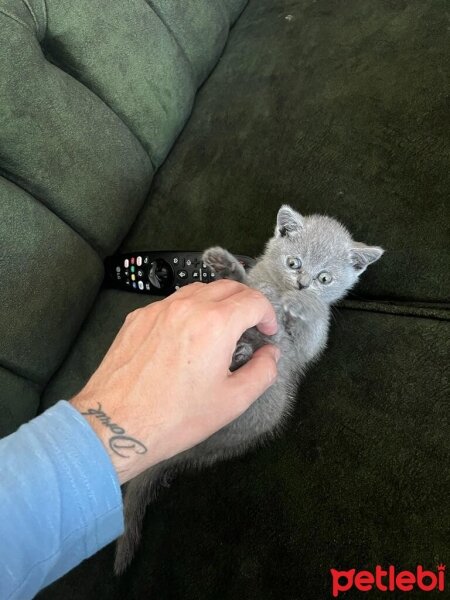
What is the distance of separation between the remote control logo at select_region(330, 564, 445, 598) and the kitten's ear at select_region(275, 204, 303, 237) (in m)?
0.54

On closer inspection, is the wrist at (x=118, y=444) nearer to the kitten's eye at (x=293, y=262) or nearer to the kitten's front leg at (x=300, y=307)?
the kitten's front leg at (x=300, y=307)

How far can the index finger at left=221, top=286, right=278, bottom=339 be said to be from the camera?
549 millimetres

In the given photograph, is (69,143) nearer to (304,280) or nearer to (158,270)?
(158,270)

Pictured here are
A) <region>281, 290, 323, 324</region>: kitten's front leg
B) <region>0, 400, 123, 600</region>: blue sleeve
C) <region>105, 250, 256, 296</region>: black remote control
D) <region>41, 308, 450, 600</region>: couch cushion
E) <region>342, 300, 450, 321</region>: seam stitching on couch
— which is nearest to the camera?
<region>0, 400, 123, 600</region>: blue sleeve

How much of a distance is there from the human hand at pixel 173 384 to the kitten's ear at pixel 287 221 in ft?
0.86

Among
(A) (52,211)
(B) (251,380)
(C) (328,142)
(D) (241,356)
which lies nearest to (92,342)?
(A) (52,211)

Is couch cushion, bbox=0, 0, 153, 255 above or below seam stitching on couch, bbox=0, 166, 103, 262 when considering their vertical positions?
above

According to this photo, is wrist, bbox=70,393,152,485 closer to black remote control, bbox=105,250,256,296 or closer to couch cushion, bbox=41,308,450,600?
couch cushion, bbox=41,308,450,600

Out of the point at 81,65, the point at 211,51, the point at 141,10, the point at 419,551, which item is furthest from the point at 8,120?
the point at 419,551

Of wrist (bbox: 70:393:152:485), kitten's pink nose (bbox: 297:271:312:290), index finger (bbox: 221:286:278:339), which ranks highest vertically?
kitten's pink nose (bbox: 297:271:312:290)

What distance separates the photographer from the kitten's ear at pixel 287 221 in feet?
2.60

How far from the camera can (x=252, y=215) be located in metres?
0.89

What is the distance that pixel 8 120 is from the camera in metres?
0.78

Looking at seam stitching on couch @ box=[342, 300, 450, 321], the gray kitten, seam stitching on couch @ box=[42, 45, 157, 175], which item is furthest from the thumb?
seam stitching on couch @ box=[42, 45, 157, 175]
